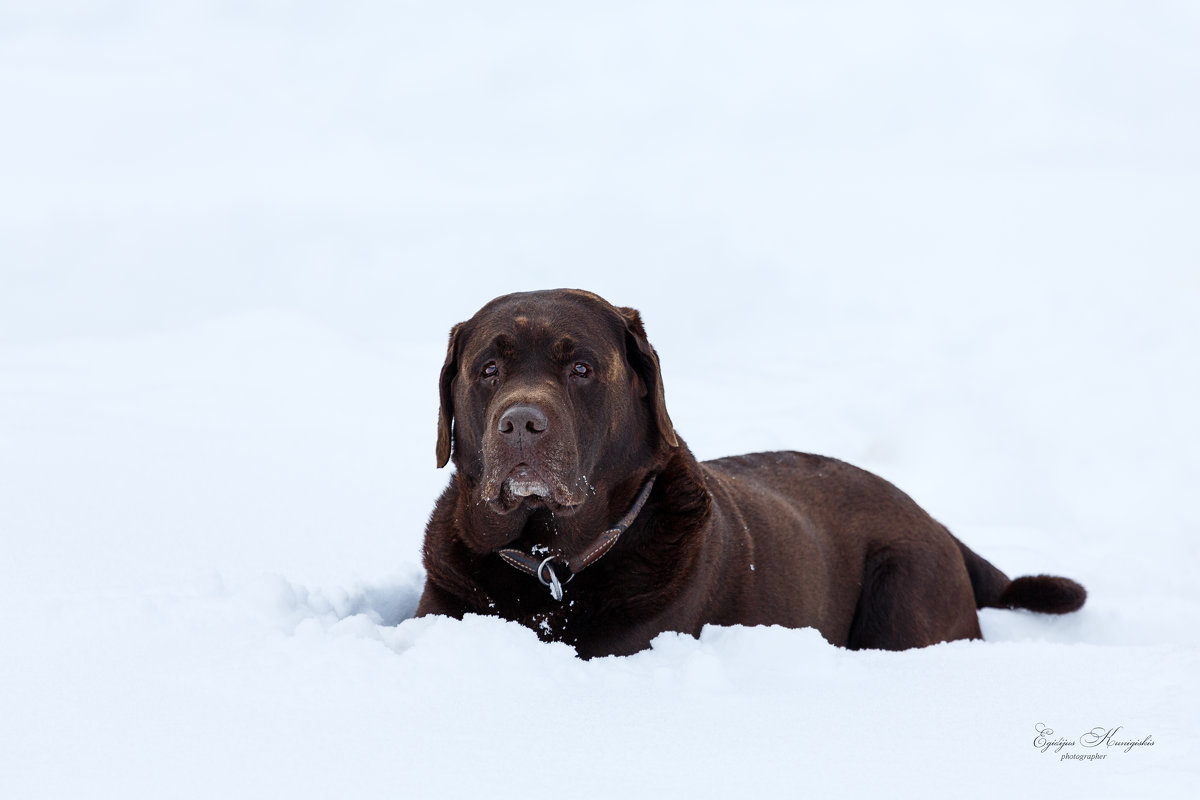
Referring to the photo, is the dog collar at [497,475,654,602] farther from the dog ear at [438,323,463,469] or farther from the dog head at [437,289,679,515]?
the dog ear at [438,323,463,469]

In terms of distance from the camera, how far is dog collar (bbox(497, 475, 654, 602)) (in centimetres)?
338

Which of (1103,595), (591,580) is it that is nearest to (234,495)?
(591,580)

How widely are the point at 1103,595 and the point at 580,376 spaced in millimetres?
3363

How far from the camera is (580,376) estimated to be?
3.39 metres

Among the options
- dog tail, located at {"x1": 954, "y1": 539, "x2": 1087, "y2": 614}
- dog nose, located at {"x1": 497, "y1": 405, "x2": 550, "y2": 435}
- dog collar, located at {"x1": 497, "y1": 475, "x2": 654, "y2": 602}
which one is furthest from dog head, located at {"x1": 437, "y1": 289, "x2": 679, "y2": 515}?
dog tail, located at {"x1": 954, "y1": 539, "x2": 1087, "y2": 614}

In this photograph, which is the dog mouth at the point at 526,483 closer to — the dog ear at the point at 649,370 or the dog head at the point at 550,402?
the dog head at the point at 550,402

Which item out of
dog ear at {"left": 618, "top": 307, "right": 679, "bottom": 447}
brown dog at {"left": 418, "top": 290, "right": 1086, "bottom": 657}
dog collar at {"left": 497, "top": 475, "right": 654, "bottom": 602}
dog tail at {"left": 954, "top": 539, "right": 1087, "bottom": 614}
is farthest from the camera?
dog tail at {"left": 954, "top": 539, "right": 1087, "bottom": 614}

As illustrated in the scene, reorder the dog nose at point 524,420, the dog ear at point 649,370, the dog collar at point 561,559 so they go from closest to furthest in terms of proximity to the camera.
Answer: the dog nose at point 524,420 → the dog collar at point 561,559 → the dog ear at point 649,370

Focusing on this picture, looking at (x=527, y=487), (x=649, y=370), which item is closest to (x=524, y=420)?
(x=527, y=487)

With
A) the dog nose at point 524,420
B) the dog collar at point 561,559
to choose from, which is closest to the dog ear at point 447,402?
the dog collar at point 561,559

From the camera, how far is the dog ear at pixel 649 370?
143 inches

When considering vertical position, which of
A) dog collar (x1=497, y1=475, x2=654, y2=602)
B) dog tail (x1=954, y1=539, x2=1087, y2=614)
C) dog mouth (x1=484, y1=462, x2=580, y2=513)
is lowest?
dog tail (x1=954, y1=539, x2=1087, y2=614)

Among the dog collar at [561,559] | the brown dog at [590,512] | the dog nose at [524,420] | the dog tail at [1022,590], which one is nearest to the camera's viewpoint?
the dog nose at [524,420]

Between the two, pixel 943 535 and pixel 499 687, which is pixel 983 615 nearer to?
pixel 943 535
